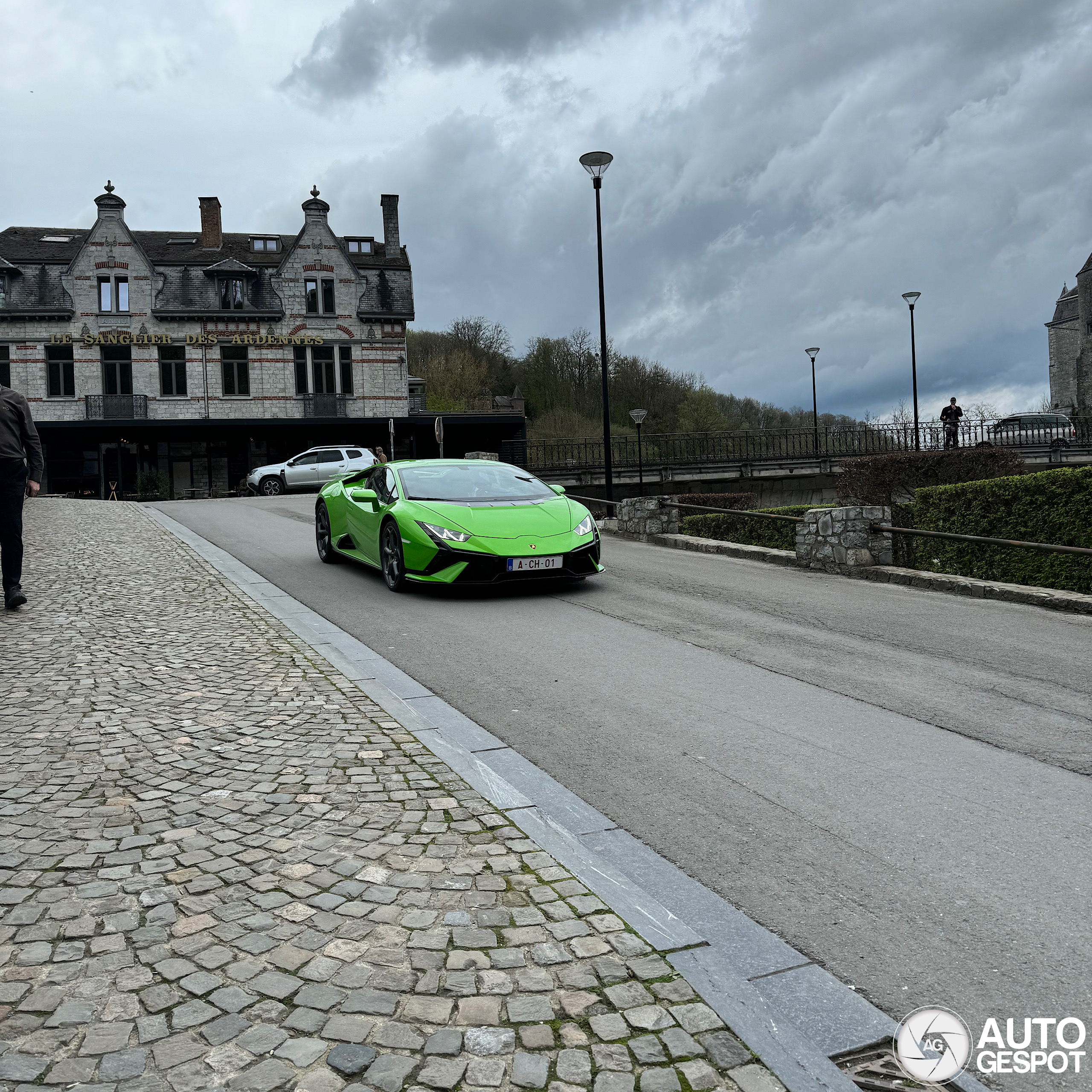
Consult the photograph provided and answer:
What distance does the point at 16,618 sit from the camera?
25.2 feet

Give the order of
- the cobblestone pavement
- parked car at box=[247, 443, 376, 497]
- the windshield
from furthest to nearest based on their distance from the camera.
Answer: parked car at box=[247, 443, 376, 497] → the windshield → the cobblestone pavement

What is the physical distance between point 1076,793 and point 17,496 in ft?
24.6

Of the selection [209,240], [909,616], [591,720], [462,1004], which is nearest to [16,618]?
[591,720]

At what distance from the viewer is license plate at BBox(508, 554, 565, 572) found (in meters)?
9.25

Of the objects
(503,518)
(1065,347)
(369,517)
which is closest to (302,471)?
(369,517)

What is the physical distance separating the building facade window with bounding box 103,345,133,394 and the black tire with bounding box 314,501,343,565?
3493 centimetres

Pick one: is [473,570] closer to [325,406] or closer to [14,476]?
[14,476]

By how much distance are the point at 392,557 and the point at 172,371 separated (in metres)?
37.6

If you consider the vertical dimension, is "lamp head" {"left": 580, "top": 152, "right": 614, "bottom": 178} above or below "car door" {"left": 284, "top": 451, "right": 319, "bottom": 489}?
above

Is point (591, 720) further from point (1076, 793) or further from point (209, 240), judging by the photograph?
point (209, 240)

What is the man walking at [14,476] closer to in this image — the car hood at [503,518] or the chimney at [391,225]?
the car hood at [503,518]

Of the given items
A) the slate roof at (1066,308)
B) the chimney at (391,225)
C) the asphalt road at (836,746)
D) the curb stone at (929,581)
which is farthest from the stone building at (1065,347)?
the asphalt road at (836,746)

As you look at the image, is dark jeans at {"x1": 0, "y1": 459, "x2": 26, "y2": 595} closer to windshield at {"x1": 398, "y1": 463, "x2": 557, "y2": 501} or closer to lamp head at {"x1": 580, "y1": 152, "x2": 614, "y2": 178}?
windshield at {"x1": 398, "y1": 463, "x2": 557, "y2": 501}

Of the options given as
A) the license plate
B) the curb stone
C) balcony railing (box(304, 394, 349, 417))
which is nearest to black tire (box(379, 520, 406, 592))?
the license plate
